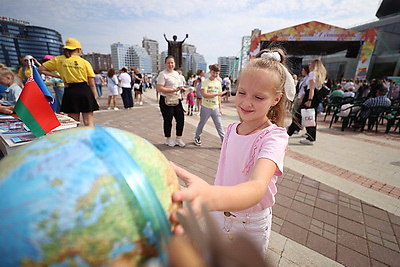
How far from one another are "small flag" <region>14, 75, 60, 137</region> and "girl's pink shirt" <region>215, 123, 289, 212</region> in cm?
213

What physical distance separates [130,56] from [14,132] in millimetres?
142525

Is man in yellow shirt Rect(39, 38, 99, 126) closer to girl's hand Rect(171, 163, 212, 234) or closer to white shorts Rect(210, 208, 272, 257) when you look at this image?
white shorts Rect(210, 208, 272, 257)

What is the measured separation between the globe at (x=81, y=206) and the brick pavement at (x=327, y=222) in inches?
79.6

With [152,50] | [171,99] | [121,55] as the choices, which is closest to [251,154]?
[171,99]

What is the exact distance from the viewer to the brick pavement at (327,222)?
2.17 metres

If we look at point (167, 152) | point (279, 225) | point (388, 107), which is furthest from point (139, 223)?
point (388, 107)

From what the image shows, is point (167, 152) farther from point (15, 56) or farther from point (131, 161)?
point (15, 56)

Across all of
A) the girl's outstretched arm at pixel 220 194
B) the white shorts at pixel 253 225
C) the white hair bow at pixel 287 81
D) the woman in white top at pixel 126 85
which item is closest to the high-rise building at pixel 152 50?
the woman in white top at pixel 126 85

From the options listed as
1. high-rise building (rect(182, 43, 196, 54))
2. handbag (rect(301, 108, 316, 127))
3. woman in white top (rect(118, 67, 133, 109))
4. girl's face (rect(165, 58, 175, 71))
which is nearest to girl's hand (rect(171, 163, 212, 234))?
girl's face (rect(165, 58, 175, 71))

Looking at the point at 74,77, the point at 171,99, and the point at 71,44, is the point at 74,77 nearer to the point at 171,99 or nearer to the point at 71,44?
the point at 71,44

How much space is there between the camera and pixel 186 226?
0.56 m

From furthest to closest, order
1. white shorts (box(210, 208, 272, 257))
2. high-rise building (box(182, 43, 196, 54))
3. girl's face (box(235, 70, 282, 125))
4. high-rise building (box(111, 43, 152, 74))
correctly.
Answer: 1. high-rise building (box(111, 43, 152, 74))
2. high-rise building (box(182, 43, 196, 54))
3. white shorts (box(210, 208, 272, 257))
4. girl's face (box(235, 70, 282, 125))

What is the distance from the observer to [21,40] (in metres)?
88.2

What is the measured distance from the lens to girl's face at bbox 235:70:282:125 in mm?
1353
